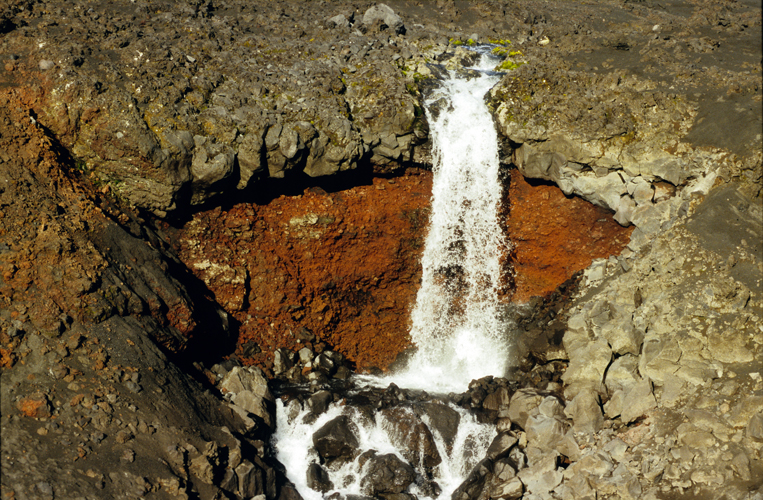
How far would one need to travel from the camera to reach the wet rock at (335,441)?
13.6 meters

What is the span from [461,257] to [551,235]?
9.76ft

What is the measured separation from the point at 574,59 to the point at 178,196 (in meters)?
14.1

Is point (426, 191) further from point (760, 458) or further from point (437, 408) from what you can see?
point (760, 458)

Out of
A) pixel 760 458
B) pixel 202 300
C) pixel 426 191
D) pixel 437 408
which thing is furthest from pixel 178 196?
pixel 760 458

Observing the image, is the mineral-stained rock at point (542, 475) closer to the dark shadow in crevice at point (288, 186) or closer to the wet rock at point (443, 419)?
the wet rock at point (443, 419)

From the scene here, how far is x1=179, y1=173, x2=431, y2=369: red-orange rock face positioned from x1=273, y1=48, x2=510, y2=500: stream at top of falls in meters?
0.82

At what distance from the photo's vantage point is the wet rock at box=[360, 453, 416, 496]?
12.9 m

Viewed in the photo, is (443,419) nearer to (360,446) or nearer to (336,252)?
(360,446)

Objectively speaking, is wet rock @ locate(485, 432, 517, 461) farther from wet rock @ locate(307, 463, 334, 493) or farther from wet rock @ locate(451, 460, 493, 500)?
wet rock @ locate(307, 463, 334, 493)

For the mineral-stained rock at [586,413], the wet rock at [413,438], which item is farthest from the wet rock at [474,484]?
the mineral-stained rock at [586,413]

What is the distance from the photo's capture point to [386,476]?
509 inches

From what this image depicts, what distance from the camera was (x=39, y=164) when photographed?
1296 centimetres

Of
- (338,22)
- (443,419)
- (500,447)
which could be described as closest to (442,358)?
(443,419)

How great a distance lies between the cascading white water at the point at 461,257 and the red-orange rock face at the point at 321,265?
2.03 feet
